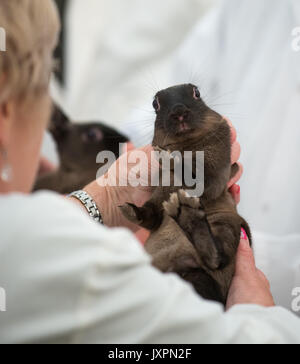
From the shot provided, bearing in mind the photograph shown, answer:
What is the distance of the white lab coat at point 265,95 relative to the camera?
4.79ft

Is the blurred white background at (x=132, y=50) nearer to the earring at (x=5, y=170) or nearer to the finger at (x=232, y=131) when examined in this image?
the finger at (x=232, y=131)

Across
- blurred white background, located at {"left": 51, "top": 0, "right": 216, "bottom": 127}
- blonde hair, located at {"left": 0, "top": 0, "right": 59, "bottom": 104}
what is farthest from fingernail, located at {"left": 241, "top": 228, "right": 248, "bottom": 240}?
blurred white background, located at {"left": 51, "top": 0, "right": 216, "bottom": 127}

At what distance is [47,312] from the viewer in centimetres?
63

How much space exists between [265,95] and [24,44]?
128 centimetres

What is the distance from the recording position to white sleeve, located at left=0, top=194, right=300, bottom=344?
0.62 m

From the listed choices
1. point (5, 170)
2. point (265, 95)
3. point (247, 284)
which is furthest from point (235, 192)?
point (265, 95)

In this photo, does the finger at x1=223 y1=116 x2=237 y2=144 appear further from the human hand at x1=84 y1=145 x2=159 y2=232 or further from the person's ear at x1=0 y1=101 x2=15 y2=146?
the person's ear at x1=0 y1=101 x2=15 y2=146

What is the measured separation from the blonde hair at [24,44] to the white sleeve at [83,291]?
0.16 meters

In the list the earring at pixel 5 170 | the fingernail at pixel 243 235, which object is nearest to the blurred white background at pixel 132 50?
the fingernail at pixel 243 235

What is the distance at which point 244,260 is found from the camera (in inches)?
37.5

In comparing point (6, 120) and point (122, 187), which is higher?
point (6, 120)

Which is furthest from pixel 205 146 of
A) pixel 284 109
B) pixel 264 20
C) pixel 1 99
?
pixel 264 20

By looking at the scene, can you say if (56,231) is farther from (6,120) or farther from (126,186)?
(126,186)
